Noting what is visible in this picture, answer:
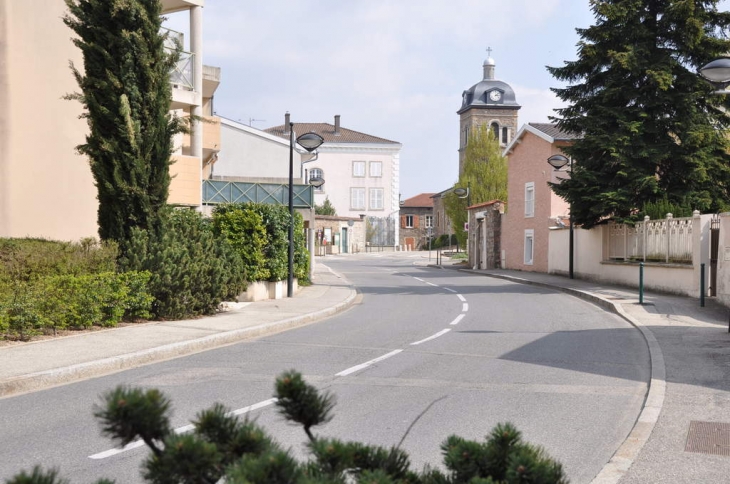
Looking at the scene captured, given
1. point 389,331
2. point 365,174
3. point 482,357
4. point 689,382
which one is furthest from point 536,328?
point 365,174

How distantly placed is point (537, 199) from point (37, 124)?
25.3 meters

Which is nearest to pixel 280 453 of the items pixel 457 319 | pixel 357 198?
pixel 457 319

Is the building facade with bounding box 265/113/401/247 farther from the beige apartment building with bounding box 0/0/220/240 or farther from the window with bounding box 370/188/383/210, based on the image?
the beige apartment building with bounding box 0/0/220/240

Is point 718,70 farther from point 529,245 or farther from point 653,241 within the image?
point 529,245

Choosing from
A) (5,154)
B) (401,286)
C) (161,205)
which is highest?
(5,154)

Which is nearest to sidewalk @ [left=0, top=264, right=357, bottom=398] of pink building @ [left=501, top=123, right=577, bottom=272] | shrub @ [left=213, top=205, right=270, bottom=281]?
shrub @ [left=213, top=205, right=270, bottom=281]

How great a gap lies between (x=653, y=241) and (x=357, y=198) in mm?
66221

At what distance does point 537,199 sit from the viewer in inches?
1491

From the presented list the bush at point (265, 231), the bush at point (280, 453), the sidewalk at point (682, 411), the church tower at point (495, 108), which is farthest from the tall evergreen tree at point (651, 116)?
the church tower at point (495, 108)

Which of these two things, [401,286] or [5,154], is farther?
[401,286]

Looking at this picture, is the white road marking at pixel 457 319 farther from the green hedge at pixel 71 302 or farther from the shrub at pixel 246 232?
the green hedge at pixel 71 302

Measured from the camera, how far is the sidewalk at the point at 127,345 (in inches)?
328

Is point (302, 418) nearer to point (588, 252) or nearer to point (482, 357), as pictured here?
point (482, 357)

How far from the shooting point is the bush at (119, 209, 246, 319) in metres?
13.7
